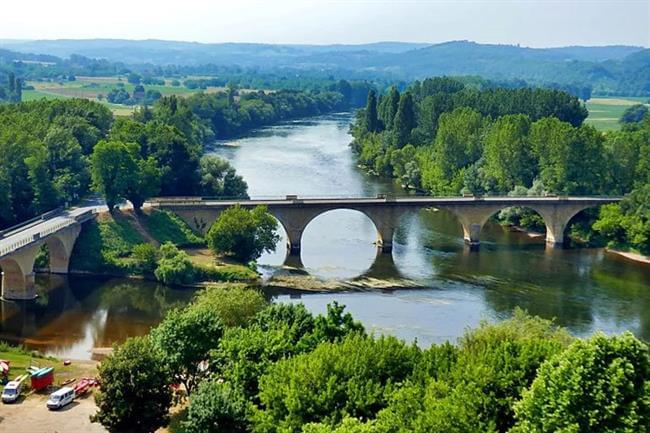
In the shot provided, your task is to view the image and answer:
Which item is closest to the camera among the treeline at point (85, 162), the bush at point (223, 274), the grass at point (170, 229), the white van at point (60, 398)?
the white van at point (60, 398)

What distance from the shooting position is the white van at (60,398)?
41.4 metres

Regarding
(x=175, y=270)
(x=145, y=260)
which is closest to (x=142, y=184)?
(x=145, y=260)

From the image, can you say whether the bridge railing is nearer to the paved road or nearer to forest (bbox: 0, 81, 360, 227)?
the paved road

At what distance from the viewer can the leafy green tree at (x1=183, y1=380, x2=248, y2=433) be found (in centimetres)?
3431

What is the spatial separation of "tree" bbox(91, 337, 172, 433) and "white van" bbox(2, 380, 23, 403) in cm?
714

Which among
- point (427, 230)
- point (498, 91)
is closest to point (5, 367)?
point (427, 230)

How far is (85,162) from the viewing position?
83625 millimetres

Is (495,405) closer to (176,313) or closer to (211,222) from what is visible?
(176,313)

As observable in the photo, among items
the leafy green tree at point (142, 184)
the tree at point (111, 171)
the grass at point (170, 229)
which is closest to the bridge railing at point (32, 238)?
the tree at point (111, 171)

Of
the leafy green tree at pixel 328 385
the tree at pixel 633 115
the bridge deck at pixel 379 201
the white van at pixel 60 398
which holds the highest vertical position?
the tree at pixel 633 115

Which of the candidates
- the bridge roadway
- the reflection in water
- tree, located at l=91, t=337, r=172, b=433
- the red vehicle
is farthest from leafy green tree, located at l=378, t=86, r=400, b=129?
tree, located at l=91, t=337, r=172, b=433

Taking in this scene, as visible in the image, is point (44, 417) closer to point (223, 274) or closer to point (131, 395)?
point (131, 395)

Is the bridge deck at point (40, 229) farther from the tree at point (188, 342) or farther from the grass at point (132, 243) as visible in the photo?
the tree at point (188, 342)

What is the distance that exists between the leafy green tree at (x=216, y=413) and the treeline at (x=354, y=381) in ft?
0.15
